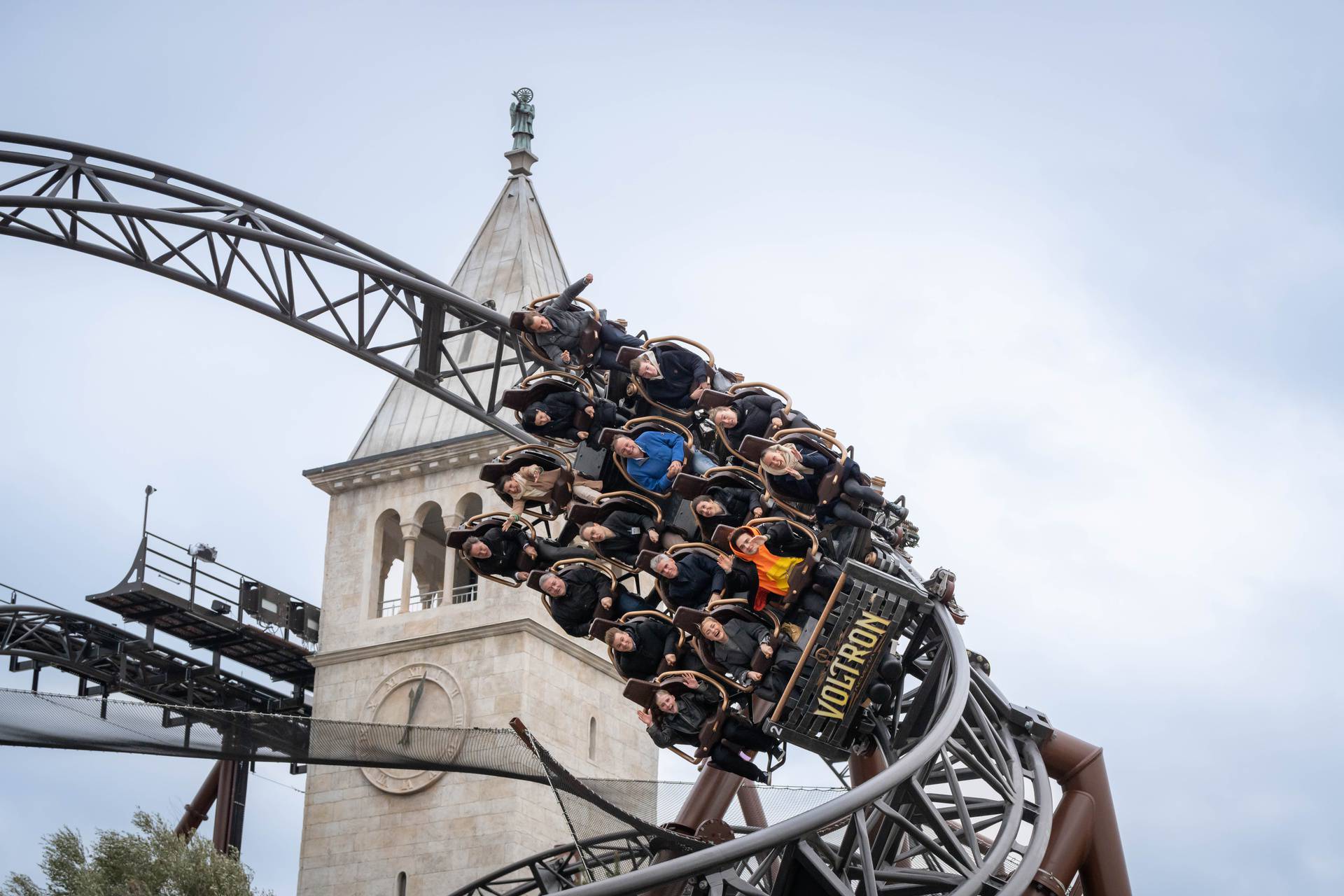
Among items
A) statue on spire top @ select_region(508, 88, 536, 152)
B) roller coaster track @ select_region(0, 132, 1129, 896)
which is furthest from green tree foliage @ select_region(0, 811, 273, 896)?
statue on spire top @ select_region(508, 88, 536, 152)

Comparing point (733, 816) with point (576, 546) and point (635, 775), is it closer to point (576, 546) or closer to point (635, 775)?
point (576, 546)

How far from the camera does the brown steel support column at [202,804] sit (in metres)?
36.0

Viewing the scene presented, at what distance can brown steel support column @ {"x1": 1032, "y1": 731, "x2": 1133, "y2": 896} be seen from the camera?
15602mm

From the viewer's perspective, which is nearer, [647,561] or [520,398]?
[647,561]

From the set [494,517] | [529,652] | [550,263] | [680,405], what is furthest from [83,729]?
[550,263]

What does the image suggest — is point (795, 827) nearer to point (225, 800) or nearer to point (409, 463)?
point (225, 800)

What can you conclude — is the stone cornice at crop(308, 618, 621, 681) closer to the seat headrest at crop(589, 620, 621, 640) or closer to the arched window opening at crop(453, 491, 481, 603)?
the arched window opening at crop(453, 491, 481, 603)

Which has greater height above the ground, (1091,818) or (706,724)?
(706,724)

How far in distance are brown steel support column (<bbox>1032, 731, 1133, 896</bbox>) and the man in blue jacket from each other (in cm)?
347

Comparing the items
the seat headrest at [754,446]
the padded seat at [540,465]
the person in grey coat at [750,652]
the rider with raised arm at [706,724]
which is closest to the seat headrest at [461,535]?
the padded seat at [540,465]

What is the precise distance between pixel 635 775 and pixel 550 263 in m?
10.2

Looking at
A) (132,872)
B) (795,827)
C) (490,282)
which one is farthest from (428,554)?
(795,827)

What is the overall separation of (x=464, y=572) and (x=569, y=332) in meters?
21.8

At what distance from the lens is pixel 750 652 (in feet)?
51.9
